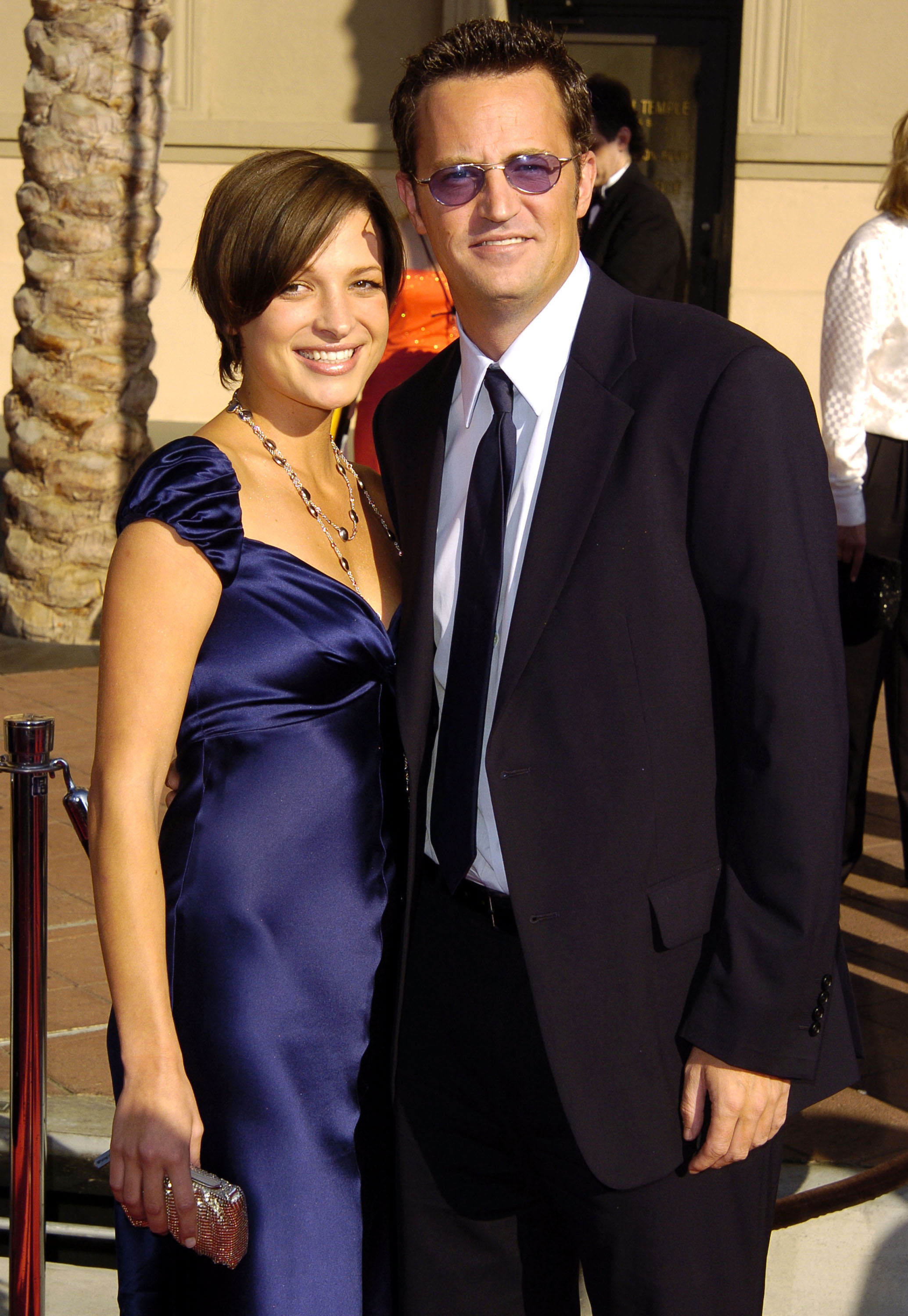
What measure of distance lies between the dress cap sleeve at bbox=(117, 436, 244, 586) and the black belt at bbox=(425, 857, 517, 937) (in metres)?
0.54

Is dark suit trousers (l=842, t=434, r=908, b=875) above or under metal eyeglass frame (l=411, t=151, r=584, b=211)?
under

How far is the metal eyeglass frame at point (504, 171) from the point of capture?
6.34 ft

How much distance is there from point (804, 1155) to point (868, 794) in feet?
9.60

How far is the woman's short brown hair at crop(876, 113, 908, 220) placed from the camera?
13.2 ft

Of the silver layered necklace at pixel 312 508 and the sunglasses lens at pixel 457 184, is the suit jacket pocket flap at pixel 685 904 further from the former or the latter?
the sunglasses lens at pixel 457 184

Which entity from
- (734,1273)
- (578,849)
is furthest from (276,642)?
(734,1273)

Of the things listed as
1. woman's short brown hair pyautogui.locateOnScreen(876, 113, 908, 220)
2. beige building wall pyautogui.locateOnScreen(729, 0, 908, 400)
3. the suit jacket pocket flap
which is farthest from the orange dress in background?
beige building wall pyautogui.locateOnScreen(729, 0, 908, 400)

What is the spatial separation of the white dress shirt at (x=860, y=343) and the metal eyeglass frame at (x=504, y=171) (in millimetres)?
2280

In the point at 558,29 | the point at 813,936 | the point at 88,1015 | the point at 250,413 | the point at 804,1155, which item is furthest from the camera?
the point at 558,29

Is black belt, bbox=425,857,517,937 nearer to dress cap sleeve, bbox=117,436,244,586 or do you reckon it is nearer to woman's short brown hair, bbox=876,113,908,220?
dress cap sleeve, bbox=117,436,244,586

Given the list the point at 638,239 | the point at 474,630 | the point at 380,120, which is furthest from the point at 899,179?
the point at 380,120

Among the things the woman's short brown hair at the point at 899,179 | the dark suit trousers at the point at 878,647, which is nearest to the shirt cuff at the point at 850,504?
the dark suit trousers at the point at 878,647

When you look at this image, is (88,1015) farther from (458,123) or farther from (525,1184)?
(458,123)

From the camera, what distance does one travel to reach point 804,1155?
3287 millimetres
